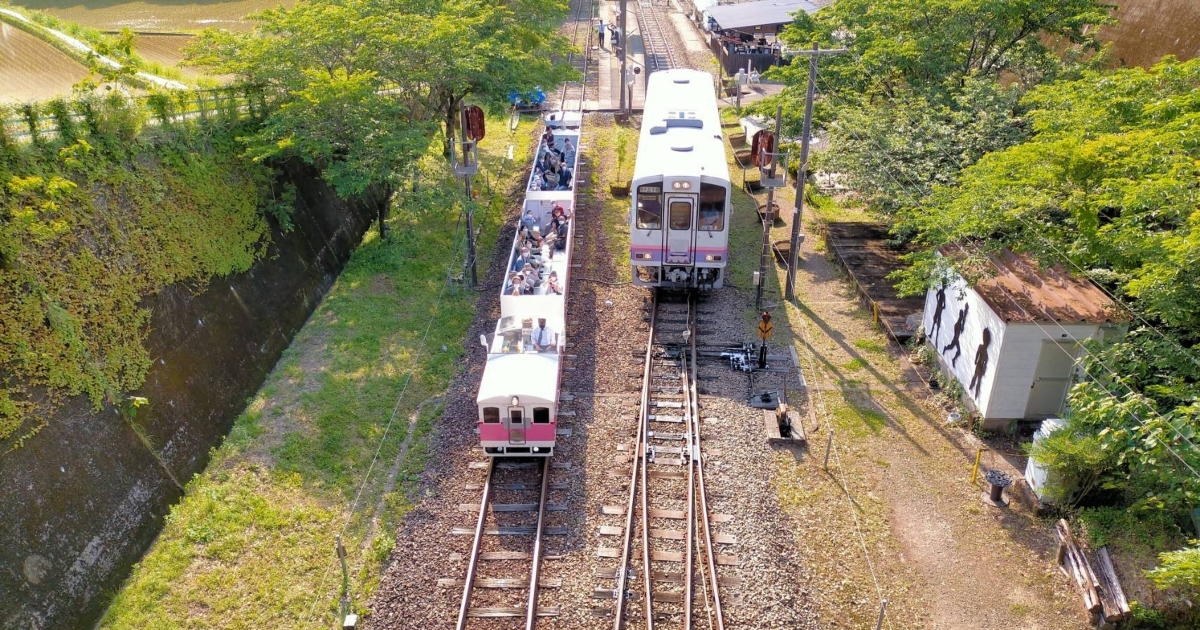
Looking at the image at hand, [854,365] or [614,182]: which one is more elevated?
[614,182]

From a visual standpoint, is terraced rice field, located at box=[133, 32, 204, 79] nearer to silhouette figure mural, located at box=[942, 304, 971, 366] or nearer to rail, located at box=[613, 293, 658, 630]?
rail, located at box=[613, 293, 658, 630]

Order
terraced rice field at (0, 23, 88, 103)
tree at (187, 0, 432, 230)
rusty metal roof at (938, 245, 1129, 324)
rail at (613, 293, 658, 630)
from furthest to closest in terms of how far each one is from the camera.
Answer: tree at (187, 0, 432, 230), terraced rice field at (0, 23, 88, 103), rusty metal roof at (938, 245, 1129, 324), rail at (613, 293, 658, 630)

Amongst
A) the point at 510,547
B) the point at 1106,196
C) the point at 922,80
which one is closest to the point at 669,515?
the point at 510,547

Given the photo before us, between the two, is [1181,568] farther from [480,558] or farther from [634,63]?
[634,63]

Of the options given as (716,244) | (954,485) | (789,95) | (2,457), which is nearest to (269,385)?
(2,457)

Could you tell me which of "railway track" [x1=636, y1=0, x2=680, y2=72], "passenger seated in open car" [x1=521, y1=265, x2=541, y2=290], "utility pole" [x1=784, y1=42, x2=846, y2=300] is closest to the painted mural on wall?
"utility pole" [x1=784, y1=42, x2=846, y2=300]

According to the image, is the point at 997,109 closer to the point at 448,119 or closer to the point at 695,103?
the point at 695,103

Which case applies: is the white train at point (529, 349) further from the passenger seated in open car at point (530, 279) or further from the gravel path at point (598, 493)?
the gravel path at point (598, 493)
